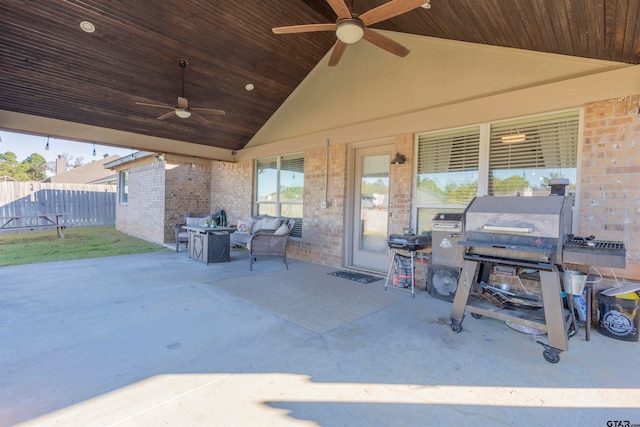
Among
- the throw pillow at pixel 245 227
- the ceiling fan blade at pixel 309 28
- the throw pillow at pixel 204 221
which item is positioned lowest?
the throw pillow at pixel 245 227

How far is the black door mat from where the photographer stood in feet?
16.3

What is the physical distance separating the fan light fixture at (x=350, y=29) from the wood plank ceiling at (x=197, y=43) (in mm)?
1349

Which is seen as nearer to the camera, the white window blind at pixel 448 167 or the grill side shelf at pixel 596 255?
the grill side shelf at pixel 596 255

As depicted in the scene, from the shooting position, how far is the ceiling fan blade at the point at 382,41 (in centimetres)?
317

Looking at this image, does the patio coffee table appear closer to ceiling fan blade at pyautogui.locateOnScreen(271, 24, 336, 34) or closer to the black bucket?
ceiling fan blade at pyautogui.locateOnScreen(271, 24, 336, 34)

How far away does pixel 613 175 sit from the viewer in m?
3.19

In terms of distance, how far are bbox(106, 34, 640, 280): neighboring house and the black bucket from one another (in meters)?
0.53

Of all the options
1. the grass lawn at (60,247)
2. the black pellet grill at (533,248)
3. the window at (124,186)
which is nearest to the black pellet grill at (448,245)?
the black pellet grill at (533,248)

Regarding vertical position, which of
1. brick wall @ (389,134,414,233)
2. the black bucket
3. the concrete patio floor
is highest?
brick wall @ (389,134,414,233)

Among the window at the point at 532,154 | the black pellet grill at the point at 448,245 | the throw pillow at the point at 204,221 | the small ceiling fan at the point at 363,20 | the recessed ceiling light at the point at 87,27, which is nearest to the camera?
the small ceiling fan at the point at 363,20

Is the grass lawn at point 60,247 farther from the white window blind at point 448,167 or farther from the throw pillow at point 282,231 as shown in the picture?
the white window blind at point 448,167

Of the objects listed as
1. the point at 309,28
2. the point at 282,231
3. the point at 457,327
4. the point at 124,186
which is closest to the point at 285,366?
the point at 457,327

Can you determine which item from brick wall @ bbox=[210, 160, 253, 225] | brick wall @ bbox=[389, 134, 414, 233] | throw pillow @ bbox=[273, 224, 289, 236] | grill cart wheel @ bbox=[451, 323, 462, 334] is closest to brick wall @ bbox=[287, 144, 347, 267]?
throw pillow @ bbox=[273, 224, 289, 236]

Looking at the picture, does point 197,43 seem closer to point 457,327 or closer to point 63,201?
point 457,327
